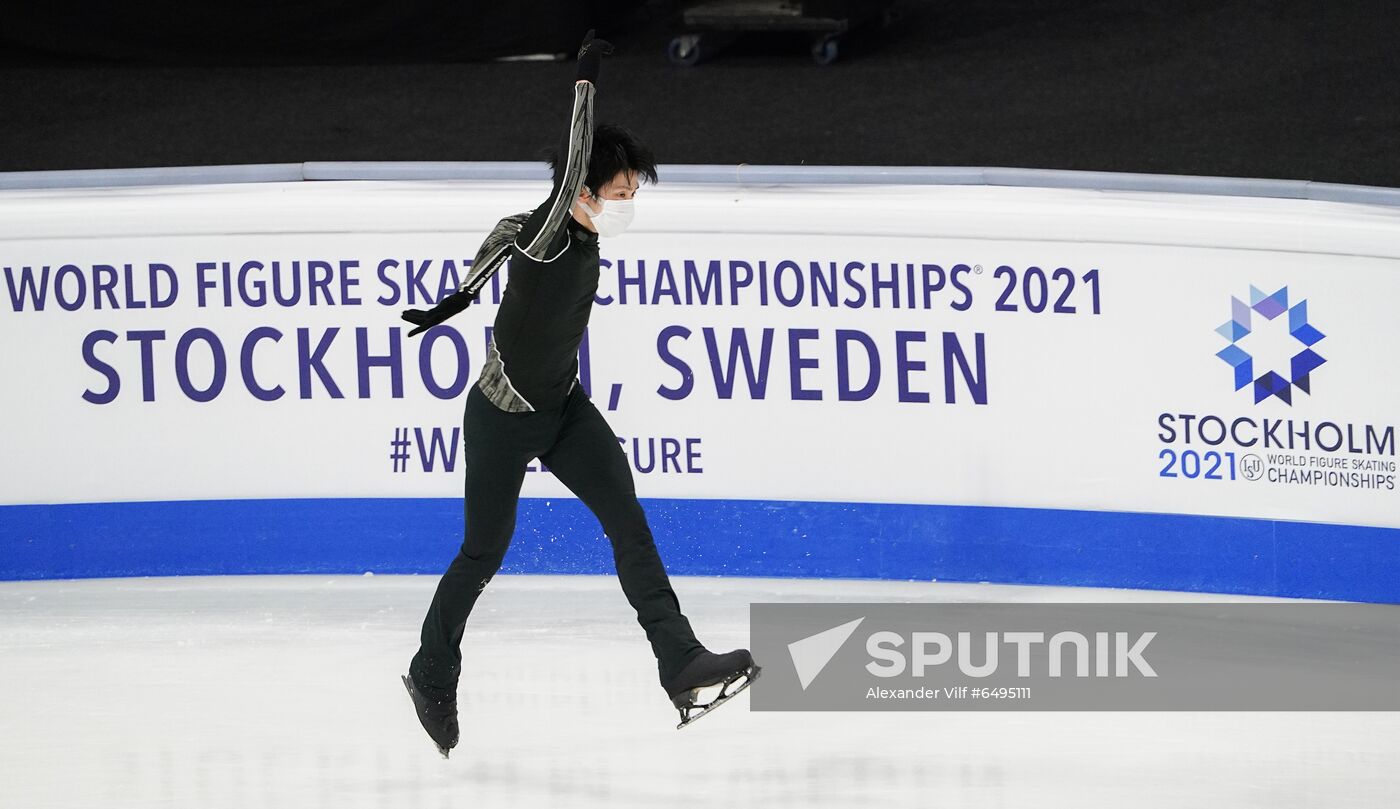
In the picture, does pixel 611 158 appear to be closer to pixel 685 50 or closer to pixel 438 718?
pixel 438 718

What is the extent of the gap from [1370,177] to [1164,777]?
4.86 m

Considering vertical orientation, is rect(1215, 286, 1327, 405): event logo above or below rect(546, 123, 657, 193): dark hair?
below

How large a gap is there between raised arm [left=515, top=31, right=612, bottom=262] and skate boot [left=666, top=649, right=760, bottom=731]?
3.00 feet

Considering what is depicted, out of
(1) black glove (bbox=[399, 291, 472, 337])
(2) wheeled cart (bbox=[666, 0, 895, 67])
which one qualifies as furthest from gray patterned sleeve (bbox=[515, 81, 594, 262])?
(2) wheeled cart (bbox=[666, 0, 895, 67])

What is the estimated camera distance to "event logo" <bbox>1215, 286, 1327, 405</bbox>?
16.6 feet

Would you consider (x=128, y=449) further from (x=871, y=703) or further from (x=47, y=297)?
(x=871, y=703)

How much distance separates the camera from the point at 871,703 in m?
4.54

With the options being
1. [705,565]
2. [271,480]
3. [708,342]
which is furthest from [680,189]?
[271,480]

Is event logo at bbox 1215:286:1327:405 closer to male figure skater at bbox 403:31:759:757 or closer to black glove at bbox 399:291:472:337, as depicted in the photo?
male figure skater at bbox 403:31:759:757

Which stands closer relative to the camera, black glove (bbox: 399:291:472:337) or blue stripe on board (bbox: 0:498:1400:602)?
black glove (bbox: 399:291:472:337)

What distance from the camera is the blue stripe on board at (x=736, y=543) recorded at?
530cm

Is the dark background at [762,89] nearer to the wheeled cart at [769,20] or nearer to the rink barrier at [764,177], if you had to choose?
the wheeled cart at [769,20]

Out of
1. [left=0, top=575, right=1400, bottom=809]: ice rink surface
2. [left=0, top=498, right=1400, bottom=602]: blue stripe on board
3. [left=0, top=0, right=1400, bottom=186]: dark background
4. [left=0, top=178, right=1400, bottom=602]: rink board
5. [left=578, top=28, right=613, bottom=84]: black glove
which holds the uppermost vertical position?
[left=0, top=0, right=1400, bottom=186]: dark background

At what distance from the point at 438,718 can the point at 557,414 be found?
0.76 meters
